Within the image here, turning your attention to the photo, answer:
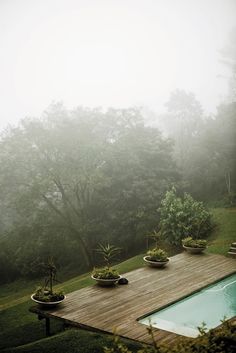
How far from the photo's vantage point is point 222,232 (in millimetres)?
17234

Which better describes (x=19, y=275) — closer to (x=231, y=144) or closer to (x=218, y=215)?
(x=218, y=215)

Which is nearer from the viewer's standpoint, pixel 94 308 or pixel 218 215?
pixel 94 308

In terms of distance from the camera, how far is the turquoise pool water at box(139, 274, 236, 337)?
25.9 feet

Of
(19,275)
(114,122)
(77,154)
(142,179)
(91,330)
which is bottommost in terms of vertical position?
(19,275)

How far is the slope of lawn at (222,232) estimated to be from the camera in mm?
14866

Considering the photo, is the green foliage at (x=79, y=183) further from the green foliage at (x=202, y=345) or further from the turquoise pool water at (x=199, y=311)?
the green foliage at (x=202, y=345)

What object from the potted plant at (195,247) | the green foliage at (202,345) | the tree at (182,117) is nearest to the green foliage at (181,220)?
the potted plant at (195,247)

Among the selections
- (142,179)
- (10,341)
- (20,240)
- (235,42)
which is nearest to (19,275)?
(20,240)

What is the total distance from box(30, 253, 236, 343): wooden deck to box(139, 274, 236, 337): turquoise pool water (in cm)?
18

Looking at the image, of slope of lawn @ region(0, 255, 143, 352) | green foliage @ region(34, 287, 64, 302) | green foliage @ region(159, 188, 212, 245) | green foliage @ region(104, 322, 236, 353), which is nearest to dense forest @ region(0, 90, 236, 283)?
green foliage @ region(159, 188, 212, 245)

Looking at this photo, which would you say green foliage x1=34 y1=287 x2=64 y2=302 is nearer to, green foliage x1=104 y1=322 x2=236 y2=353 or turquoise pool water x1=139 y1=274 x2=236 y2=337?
turquoise pool water x1=139 y1=274 x2=236 y2=337

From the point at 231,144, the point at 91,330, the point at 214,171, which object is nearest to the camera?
the point at 91,330

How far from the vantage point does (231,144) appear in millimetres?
27109

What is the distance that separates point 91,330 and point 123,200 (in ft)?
45.8
